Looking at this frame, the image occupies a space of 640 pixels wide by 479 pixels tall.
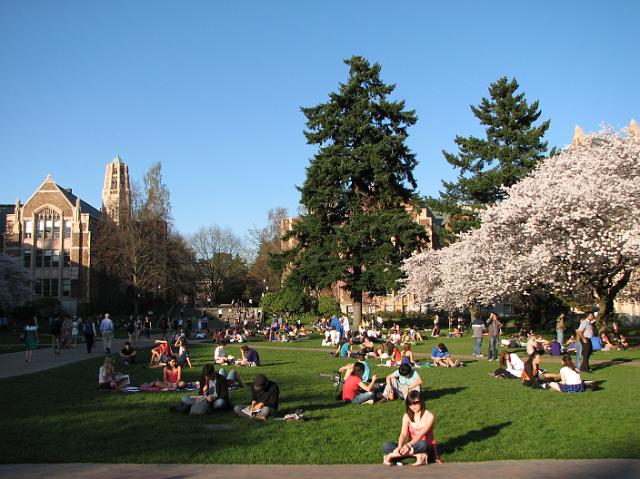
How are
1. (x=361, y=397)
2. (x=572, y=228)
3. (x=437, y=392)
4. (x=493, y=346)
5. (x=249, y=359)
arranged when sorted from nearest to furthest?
(x=361, y=397)
(x=437, y=392)
(x=249, y=359)
(x=493, y=346)
(x=572, y=228)

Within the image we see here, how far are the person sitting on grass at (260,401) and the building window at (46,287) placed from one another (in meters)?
71.4

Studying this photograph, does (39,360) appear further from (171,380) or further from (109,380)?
(171,380)

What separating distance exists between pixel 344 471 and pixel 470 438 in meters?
2.82

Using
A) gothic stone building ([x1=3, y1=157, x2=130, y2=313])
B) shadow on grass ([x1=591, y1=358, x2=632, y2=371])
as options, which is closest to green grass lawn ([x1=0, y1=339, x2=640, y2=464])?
shadow on grass ([x1=591, y1=358, x2=632, y2=371])

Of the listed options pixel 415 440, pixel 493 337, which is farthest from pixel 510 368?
pixel 415 440

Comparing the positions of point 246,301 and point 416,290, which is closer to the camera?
point 416,290

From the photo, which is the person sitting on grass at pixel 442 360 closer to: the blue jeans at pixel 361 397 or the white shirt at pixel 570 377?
the white shirt at pixel 570 377

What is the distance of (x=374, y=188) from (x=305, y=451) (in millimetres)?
40398

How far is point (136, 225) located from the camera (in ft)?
220

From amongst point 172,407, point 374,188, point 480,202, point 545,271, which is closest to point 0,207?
point 374,188

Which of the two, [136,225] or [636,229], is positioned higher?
[136,225]

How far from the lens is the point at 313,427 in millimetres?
11211

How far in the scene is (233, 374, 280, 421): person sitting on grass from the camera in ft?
39.5

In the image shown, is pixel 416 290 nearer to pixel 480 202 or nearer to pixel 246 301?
pixel 480 202
